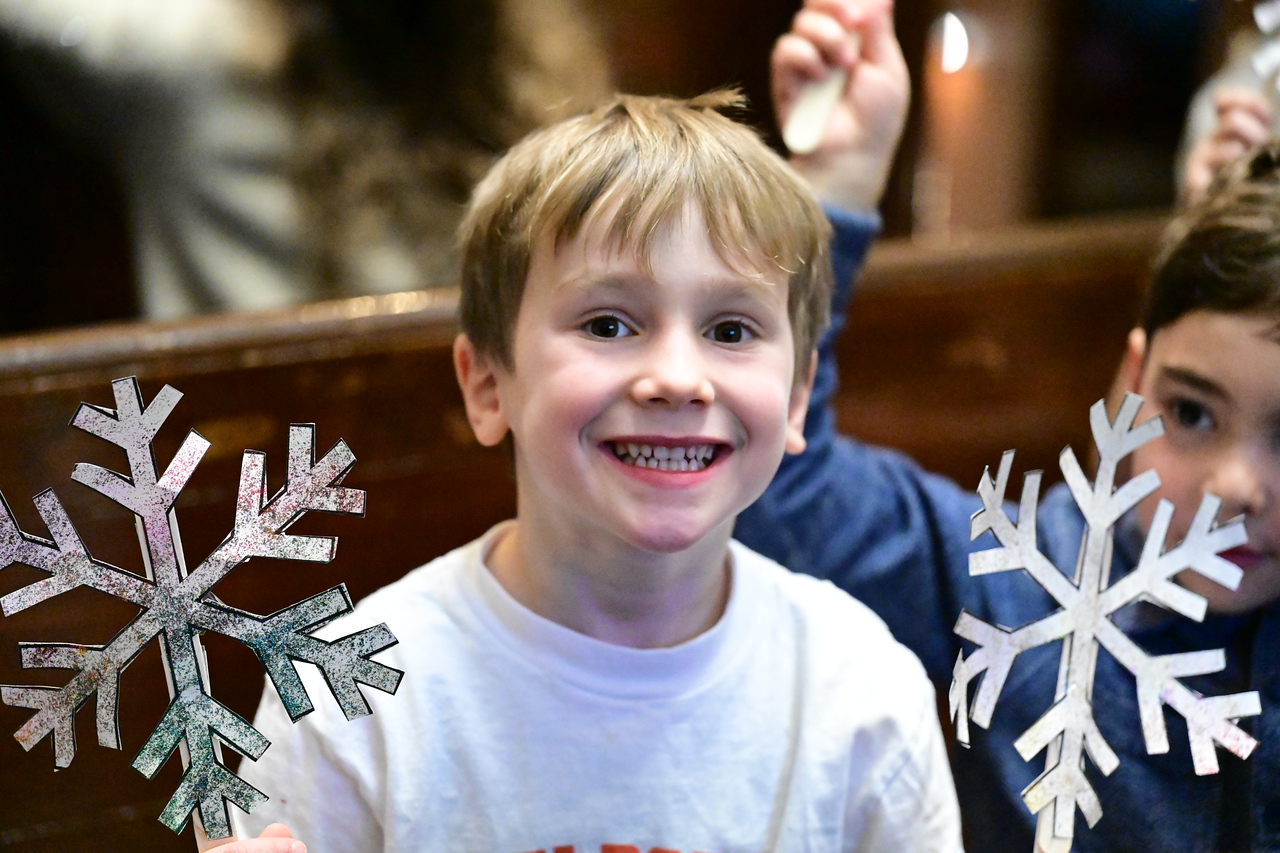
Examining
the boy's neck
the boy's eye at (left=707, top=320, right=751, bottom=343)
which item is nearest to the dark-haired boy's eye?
the boy's eye at (left=707, top=320, right=751, bottom=343)

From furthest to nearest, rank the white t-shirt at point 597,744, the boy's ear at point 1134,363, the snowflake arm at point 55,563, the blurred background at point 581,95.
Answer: the blurred background at point 581,95 < the boy's ear at point 1134,363 < the white t-shirt at point 597,744 < the snowflake arm at point 55,563

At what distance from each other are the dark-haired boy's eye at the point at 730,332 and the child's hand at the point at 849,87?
0.22m

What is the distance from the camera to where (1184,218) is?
0.70 meters

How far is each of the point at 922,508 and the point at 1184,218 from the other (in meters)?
0.24

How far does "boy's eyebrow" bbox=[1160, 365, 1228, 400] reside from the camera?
0.60 m

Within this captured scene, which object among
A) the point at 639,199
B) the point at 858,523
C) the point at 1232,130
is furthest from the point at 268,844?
the point at 1232,130

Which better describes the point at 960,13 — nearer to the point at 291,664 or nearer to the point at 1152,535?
the point at 1152,535

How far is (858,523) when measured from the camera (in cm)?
77

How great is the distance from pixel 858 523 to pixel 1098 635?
0.25m

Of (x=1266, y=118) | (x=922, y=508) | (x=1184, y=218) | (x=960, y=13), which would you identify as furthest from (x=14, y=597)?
(x=960, y=13)

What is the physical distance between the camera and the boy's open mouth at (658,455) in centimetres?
52

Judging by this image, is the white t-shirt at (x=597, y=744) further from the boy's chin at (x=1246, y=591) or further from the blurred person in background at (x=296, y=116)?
the blurred person in background at (x=296, y=116)

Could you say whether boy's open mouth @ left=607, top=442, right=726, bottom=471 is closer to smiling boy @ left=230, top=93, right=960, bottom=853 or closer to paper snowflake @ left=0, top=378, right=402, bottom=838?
smiling boy @ left=230, top=93, right=960, bottom=853

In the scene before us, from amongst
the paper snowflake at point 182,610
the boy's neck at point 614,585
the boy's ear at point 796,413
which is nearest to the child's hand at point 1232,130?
the boy's ear at point 796,413
